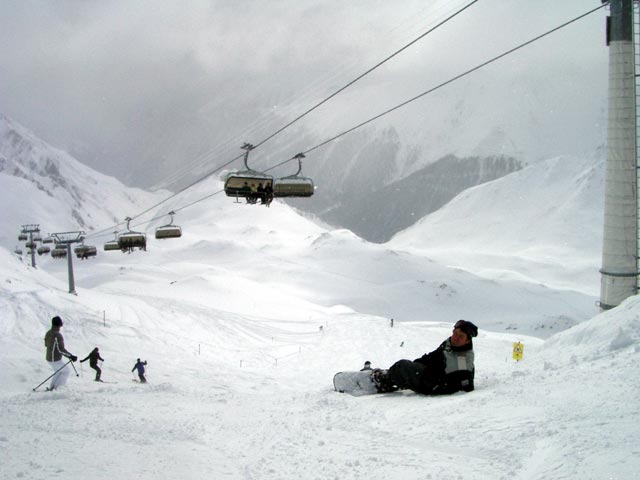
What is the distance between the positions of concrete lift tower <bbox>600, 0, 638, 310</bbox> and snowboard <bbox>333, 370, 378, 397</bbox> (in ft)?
56.9

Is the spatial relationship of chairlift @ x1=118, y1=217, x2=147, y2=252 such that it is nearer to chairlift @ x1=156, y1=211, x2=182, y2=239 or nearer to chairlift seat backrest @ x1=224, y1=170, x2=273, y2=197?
chairlift @ x1=156, y1=211, x2=182, y2=239

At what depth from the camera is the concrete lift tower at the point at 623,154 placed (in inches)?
817

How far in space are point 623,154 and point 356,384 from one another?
18677 millimetres

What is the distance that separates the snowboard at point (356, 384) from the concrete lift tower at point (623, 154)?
17.3m

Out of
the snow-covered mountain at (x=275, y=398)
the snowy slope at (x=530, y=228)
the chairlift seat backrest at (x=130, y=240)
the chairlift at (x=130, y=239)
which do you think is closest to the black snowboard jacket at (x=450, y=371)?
the snow-covered mountain at (x=275, y=398)

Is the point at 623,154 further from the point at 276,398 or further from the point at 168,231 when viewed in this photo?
Answer: the point at 168,231

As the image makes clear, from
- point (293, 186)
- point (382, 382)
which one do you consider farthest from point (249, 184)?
point (382, 382)

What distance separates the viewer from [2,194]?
175500 millimetres

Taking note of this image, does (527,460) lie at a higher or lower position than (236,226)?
lower

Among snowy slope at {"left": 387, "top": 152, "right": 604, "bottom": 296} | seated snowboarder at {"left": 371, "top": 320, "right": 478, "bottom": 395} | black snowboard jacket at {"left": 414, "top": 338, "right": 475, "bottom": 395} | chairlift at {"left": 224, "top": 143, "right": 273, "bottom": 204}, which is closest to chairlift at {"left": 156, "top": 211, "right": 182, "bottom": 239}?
chairlift at {"left": 224, "top": 143, "right": 273, "bottom": 204}

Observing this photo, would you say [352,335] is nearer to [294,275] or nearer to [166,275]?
[166,275]

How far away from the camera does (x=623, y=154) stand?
20781mm

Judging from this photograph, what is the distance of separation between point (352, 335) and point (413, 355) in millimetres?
5716

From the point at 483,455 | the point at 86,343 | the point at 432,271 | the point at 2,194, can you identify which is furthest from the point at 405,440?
the point at 2,194
